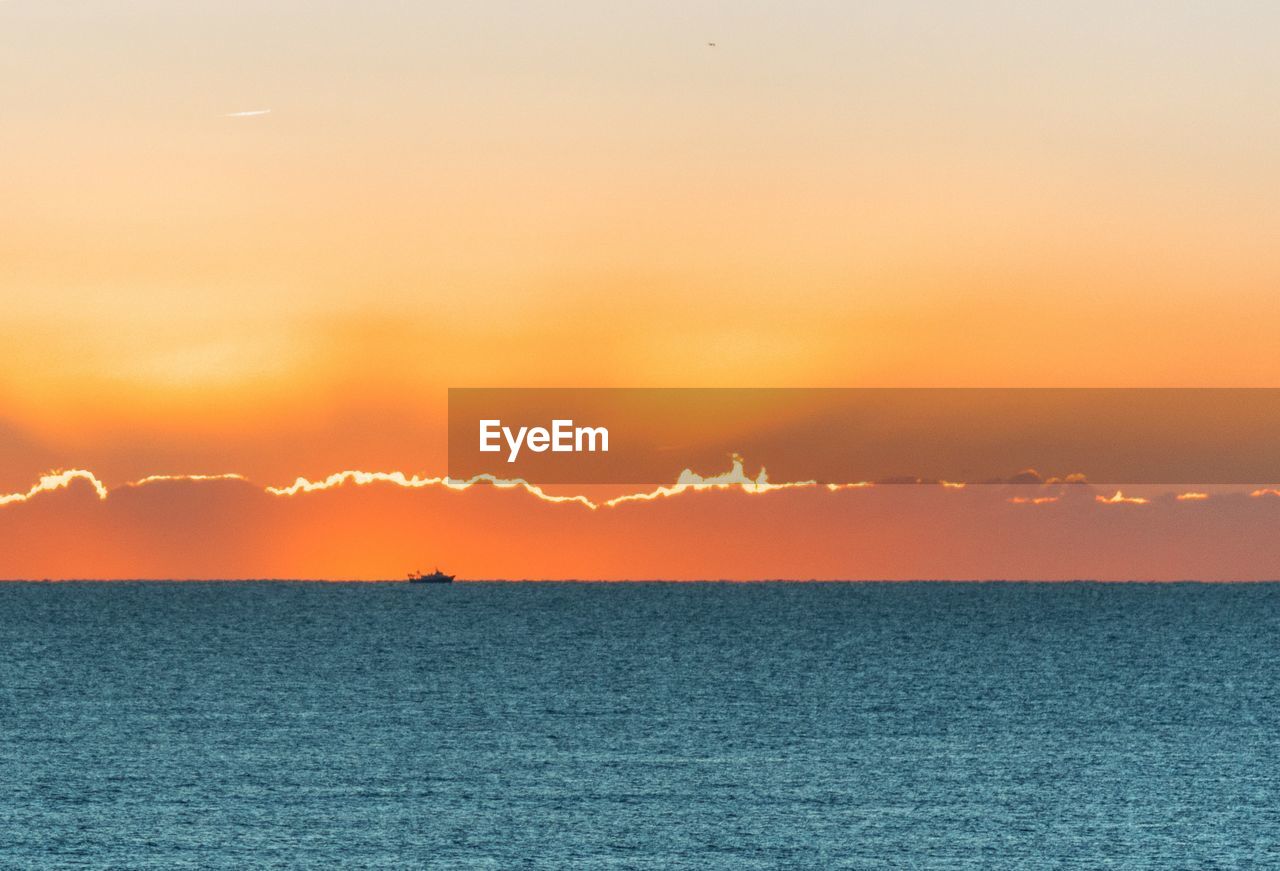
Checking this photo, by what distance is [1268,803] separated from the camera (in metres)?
21.3

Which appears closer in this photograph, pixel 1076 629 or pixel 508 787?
pixel 508 787

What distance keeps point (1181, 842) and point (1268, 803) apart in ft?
10.6

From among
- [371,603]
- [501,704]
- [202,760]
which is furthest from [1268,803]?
[371,603]

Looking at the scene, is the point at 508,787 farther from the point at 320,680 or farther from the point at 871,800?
the point at 320,680

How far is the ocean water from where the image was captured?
1861 centimetres

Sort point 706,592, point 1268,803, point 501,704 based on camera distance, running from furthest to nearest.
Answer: point 706,592 → point 501,704 → point 1268,803

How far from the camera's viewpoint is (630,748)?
27109mm

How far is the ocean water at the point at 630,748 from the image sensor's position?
1861 centimetres

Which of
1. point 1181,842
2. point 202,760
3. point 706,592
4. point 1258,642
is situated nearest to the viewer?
point 1181,842

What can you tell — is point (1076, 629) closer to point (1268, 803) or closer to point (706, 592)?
point (706, 592)

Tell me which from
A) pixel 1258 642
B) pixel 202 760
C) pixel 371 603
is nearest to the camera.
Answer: pixel 202 760

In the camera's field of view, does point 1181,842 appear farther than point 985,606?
No

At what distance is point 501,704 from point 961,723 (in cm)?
938

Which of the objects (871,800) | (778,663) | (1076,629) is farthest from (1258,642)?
(871,800)
